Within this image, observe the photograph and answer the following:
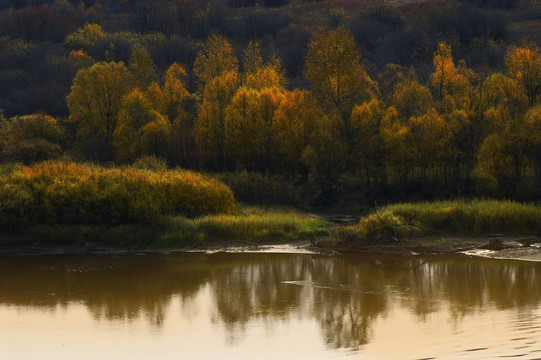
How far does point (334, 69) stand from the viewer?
5006cm

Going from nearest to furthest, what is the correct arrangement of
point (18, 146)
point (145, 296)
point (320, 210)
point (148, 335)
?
point (148, 335)
point (145, 296)
point (320, 210)
point (18, 146)

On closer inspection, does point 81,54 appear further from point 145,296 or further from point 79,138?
point 145,296

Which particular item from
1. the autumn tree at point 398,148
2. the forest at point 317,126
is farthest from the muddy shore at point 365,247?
the autumn tree at point 398,148

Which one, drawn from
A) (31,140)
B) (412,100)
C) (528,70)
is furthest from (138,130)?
(528,70)

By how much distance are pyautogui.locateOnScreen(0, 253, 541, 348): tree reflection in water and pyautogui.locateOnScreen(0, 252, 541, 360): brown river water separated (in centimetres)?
5

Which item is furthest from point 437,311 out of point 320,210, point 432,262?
point 320,210

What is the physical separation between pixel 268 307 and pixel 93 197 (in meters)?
13.0

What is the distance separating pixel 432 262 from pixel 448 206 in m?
5.67

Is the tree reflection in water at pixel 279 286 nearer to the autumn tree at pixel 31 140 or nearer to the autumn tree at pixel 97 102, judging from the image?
the autumn tree at pixel 31 140

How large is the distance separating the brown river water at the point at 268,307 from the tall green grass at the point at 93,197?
226 centimetres

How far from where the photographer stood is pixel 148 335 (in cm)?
1698

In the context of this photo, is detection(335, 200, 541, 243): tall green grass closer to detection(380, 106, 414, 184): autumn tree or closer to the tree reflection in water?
the tree reflection in water

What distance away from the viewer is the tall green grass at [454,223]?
93.6ft

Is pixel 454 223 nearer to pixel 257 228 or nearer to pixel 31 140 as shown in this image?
pixel 257 228
